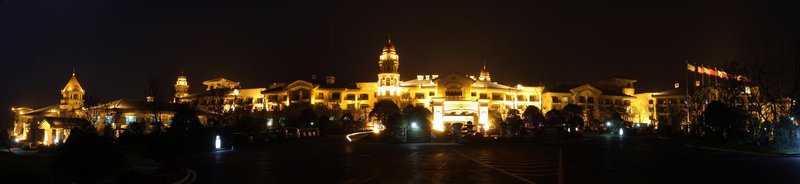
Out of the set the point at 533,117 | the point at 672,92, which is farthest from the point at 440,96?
the point at 672,92

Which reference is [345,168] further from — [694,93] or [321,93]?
[321,93]

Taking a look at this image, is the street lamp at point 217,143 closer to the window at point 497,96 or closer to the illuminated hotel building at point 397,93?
the illuminated hotel building at point 397,93

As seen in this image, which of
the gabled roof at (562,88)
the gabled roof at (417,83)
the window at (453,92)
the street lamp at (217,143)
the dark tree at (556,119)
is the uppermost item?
the gabled roof at (417,83)

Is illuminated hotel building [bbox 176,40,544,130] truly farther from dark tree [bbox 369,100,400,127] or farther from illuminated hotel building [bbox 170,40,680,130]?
dark tree [bbox 369,100,400,127]

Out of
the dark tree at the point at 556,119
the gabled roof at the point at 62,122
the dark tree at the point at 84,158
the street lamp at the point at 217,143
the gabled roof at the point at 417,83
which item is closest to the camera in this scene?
the dark tree at the point at 84,158

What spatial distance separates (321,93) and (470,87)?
28.8 meters

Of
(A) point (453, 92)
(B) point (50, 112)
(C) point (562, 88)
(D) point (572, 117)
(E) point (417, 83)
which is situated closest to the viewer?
(D) point (572, 117)

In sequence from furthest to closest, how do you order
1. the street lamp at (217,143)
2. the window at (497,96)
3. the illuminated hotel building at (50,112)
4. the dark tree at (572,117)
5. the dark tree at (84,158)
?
1. the window at (497,96)
2. the illuminated hotel building at (50,112)
3. the dark tree at (572,117)
4. the street lamp at (217,143)
5. the dark tree at (84,158)

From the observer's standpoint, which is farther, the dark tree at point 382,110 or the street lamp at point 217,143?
the dark tree at point 382,110

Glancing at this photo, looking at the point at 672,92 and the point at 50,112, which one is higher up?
the point at 672,92

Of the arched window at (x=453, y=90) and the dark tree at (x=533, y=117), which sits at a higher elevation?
the arched window at (x=453, y=90)

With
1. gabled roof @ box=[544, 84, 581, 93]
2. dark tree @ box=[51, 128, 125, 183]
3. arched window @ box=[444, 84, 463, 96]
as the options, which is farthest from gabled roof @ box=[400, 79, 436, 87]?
dark tree @ box=[51, 128, 125, 183]

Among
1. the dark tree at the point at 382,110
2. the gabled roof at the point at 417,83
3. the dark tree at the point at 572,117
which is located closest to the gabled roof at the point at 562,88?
the gabled roof at the point at 417,83

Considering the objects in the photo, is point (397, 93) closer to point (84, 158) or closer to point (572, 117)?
point (572, 117)
